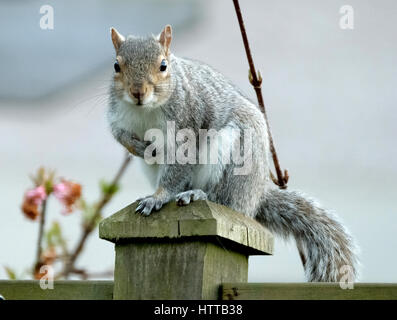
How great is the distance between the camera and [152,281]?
1.55 meters

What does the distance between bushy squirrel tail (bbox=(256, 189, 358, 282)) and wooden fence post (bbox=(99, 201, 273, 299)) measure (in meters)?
0.61

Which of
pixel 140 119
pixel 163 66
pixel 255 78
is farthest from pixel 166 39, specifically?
pixel 255 78

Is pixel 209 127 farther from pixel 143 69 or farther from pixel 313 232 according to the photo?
pixel 313 232

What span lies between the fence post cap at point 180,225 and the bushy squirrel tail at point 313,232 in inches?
22.2

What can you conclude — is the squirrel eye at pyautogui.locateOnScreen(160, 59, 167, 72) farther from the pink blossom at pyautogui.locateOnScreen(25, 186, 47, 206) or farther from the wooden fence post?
the wooden fence post

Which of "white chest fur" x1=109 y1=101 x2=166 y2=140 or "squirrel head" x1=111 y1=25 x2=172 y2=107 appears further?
"white chest fur" x1=109 y1=101 x2=166 y2=140

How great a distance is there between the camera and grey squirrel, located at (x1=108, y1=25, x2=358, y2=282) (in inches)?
84.7

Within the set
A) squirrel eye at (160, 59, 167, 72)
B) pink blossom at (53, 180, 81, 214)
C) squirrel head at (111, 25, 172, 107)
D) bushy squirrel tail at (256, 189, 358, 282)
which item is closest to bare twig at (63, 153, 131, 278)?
pink blossom at (53, 180, 81, 214)

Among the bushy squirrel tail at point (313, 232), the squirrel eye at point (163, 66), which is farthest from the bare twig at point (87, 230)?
the bushy squirrel tail at point (313, 232)

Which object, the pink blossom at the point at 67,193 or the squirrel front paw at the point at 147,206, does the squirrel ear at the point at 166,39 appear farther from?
the squirrel front paw at the point at 147,206

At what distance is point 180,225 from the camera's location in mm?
1556

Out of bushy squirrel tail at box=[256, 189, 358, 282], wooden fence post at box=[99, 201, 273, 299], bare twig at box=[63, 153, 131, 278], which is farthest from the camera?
bushy squirrel tail at box=[256, 189, 358, 282]

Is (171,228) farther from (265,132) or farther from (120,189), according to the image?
(265,132)

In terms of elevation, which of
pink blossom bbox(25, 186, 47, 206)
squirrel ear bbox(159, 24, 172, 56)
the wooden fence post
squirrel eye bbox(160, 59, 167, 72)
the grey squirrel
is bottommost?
the wooden fence post
